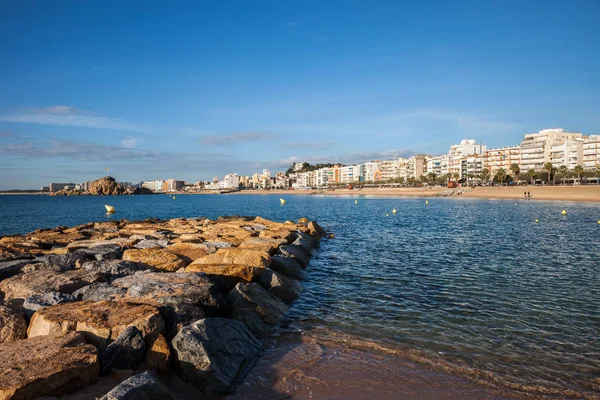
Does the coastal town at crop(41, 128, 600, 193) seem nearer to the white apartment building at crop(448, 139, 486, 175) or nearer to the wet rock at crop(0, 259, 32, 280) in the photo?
the white apartment building at crop(448, 139, 486, 175)

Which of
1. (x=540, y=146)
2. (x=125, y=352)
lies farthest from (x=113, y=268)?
(x=540, y=146)

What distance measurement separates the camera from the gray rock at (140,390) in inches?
195

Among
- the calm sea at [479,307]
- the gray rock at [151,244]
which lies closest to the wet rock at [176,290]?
the calm sea at [479,307]

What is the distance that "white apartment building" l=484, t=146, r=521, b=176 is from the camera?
5723 inches

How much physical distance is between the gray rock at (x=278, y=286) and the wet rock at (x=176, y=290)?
2.74m

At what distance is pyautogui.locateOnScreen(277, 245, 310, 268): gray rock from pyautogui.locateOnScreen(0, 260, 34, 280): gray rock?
29.4 ft

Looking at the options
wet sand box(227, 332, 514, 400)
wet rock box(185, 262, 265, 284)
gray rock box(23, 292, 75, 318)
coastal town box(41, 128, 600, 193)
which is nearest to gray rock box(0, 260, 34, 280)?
gray rock box(23, 292, 75, 318)

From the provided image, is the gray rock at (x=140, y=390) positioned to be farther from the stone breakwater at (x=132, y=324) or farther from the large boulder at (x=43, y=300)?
the large boulder at (x=43, y=300)

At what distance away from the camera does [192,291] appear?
8.67 m

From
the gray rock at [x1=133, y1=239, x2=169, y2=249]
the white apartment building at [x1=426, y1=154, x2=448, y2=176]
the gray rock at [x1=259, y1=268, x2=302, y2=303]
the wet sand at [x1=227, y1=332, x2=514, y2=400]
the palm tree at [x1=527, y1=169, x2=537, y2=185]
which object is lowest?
the wet sand at [x1=227, y1=332, x2=514, y2=400]

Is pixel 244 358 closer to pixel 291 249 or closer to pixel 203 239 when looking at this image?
pixel 291 249

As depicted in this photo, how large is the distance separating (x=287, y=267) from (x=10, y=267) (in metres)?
8.68

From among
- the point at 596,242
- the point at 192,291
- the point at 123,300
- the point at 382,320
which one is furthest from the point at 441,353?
the point at 596,242

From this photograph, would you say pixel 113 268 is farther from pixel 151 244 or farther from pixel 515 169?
pixel 515 169
